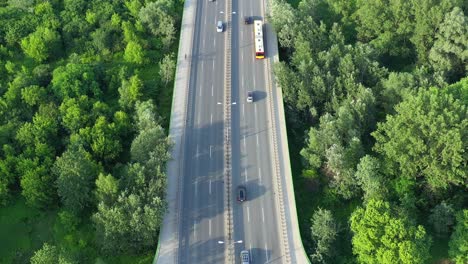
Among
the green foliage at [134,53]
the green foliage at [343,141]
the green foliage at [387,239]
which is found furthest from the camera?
the green foliage at [134,53]

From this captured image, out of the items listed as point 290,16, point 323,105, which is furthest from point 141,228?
point 290,16

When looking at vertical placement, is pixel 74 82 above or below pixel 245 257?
above

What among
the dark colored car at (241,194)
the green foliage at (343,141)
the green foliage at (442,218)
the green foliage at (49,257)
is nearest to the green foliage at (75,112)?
the green foliage at (49,257)

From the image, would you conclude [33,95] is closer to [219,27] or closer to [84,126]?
[84,126]

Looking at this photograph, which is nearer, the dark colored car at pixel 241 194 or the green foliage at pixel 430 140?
the green foliage at pixel 430 140

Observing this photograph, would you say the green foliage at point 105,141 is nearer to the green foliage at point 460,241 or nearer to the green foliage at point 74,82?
the green foliage at point 74,82

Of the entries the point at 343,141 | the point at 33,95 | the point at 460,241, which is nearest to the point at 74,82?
the point at 33,95

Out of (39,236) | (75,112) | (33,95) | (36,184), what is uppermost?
(33,95)
